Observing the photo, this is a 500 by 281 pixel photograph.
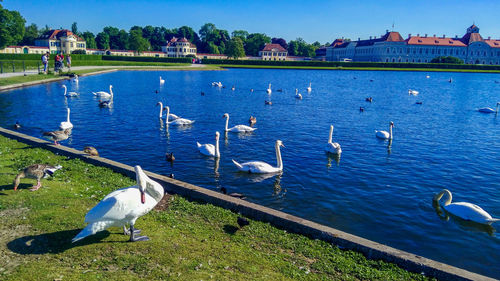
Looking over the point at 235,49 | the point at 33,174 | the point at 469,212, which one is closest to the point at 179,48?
the point at 235,49

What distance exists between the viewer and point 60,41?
152875 millimetres

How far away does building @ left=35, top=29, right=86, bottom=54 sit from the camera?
14975 cm

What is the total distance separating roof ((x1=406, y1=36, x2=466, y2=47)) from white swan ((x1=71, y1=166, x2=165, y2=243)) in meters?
199

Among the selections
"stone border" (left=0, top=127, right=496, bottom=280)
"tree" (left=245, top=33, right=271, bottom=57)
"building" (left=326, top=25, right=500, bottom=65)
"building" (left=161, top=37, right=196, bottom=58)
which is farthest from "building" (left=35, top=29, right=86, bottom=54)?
"stone border" (left=0, top=127, right=496, bottom=280)

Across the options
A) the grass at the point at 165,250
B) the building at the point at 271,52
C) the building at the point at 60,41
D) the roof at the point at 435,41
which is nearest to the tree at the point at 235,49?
the building at the point at 271,52

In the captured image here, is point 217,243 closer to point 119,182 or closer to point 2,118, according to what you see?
point 119,182

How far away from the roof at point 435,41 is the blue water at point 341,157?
166 meters

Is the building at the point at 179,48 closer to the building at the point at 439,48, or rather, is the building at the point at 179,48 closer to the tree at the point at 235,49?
the tree at the point at 235,49

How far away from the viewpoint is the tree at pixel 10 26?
270 ft

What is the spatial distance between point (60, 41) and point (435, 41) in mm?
177209

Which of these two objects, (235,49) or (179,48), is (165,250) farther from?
(179,48)

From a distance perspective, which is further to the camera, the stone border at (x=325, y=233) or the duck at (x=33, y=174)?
the duck at (x=33, y=174)

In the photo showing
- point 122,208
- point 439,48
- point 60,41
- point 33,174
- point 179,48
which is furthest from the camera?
point 439,48

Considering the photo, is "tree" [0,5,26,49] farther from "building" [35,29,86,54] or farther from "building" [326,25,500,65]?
"building" [326,25,500,65]
